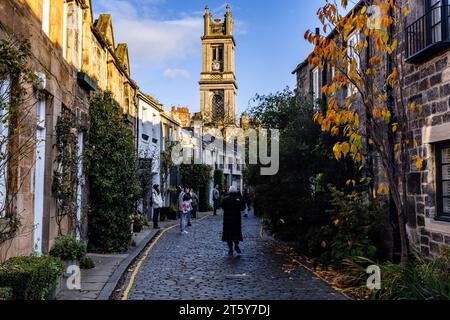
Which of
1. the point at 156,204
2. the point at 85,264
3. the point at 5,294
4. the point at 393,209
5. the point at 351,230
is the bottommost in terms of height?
the point at 85,264

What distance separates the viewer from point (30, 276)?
611cm

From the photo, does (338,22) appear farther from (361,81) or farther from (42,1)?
(42,1)

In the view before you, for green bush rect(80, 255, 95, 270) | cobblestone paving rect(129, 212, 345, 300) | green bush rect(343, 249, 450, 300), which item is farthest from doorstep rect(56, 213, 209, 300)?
green bush rect(343, 249, 450, 300)

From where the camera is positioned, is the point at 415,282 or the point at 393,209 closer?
the point at 415,282

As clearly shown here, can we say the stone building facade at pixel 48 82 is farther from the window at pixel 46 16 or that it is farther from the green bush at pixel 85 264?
the green bush at pixel 85 264

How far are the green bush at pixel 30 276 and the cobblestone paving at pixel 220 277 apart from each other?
1385mm

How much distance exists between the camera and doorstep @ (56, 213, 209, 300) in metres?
7.78

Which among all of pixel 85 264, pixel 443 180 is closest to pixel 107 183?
pixel 85 264

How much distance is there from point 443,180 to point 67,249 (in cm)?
673

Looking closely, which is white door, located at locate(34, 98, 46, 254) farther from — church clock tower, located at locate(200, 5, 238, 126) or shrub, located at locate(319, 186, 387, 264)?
church clock tower, located at locate(200, 5, 238, 126)

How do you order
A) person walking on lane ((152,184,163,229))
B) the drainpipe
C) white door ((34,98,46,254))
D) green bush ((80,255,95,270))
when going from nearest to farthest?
white door ((34,98,46,254)) < the drainpipe < green bush ((80,255,95,270)) < person walking on lane ((152,184,163,229))

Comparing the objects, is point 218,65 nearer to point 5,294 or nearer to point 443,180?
Result: point 443,180

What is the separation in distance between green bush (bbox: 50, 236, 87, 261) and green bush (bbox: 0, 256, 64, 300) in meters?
1.73

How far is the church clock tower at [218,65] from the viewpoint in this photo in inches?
2911
